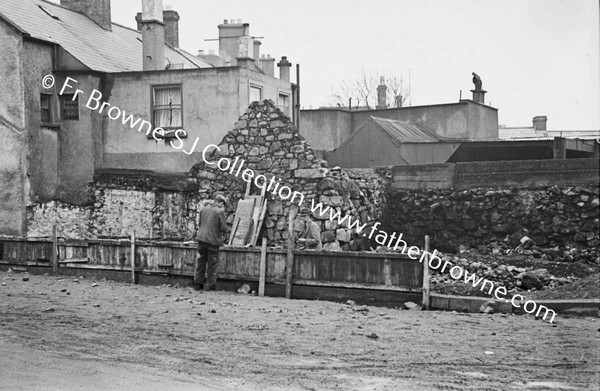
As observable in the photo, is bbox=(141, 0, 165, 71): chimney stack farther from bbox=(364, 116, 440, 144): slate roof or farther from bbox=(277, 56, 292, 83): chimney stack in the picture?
bbox=(364, 116, 440, 144): slate roof

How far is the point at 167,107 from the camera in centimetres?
2689

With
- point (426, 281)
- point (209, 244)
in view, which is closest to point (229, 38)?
point (209, 244)

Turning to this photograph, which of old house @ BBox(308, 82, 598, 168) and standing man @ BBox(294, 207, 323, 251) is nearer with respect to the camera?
standing man @ BBox(294, 207, 323, 251)

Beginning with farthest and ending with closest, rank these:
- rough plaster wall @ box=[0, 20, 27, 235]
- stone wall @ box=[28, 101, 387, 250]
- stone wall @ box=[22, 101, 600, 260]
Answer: rough plaster wall @ box=[0, 20, 27, 235], stone wall @ box=[22, 101, 600, 260], stone wall @ box=[28, 101, 387, 250]

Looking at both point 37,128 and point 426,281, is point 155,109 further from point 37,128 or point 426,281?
point 426,281

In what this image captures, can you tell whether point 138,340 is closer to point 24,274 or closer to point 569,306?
point 569,306

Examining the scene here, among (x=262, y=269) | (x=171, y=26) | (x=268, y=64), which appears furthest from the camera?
(x=268, y=64)

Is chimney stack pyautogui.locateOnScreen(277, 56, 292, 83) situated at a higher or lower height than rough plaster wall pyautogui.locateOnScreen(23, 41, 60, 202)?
higher

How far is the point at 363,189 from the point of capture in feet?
80.2

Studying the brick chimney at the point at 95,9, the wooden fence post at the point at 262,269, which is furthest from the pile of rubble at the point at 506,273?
the brick chimney at the point at 95,9

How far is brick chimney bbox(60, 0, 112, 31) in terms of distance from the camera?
33.4 meters

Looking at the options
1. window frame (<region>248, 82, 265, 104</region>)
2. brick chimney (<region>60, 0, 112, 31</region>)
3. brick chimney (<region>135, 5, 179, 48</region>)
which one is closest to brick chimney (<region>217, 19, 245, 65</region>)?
brick chimney (<region>135, 5, 179, 48</region>)

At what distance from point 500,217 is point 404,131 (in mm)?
10675

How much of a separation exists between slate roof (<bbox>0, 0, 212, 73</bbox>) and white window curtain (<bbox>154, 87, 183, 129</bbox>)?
246 cm
